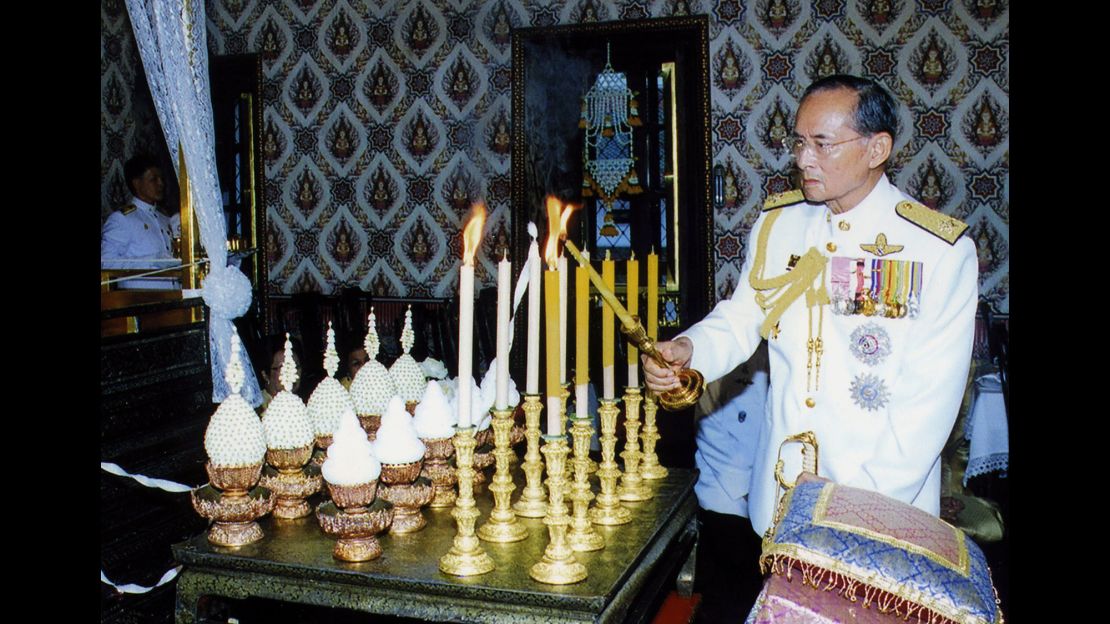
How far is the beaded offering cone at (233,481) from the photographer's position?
1779 millimetres

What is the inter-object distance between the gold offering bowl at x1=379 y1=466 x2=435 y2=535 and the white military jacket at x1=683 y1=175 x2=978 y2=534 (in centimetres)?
80

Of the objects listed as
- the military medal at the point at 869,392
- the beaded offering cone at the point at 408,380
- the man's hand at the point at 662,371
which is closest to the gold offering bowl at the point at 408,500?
the beaded offering cone at the point at 408,380

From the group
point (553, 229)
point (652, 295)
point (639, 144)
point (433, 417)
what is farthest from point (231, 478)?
point (639, 144)

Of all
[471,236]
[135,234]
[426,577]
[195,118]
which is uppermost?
[195,118]

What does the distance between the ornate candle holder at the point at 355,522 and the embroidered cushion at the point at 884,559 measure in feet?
2.34

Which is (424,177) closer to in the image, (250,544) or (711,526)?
(711,526)

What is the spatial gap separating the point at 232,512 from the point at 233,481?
0.06m

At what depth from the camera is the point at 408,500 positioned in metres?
1.84

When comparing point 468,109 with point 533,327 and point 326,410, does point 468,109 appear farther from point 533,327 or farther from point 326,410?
point 533,327

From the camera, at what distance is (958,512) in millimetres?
3250

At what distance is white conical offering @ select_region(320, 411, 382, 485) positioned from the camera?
170 centimetres

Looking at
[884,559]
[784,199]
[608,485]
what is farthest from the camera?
[784,199]

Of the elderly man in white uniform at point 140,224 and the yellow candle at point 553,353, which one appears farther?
the elderly man in white uniform at point 140,224

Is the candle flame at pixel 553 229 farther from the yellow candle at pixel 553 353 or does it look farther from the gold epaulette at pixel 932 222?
the gold epaulette at pixel 932 222
